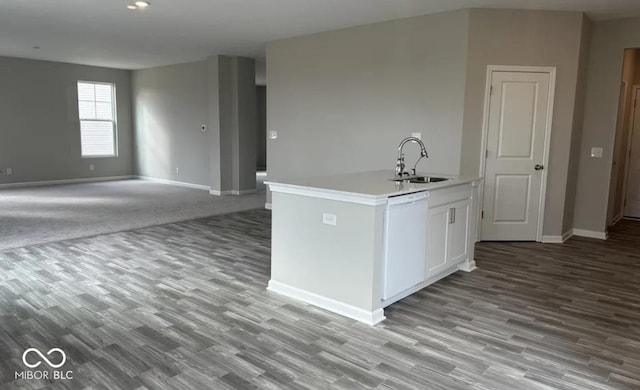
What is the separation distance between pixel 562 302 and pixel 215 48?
648cm

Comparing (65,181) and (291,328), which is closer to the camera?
(291,328)

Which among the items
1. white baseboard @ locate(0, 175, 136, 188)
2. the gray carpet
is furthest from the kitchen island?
white baseboard @ locate(0, 175, 136, 188)

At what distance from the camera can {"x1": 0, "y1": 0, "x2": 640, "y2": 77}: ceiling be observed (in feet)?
15.9

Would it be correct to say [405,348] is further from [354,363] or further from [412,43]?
[412,43]

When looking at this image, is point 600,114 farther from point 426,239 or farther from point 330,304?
point 330,304

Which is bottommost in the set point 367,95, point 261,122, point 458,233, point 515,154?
point 458,233

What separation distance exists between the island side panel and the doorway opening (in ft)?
14.1

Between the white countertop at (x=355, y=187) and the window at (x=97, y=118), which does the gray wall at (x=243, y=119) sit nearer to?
the window at (x=97, y=118)

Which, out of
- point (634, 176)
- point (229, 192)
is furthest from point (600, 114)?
point (229, 192)

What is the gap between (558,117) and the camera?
17.2ft

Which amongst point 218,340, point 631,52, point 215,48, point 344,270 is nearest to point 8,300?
point 218,340

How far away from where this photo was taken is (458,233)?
4.05 metres

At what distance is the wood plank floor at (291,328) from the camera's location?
94.7 inches

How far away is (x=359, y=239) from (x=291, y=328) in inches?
28.8
